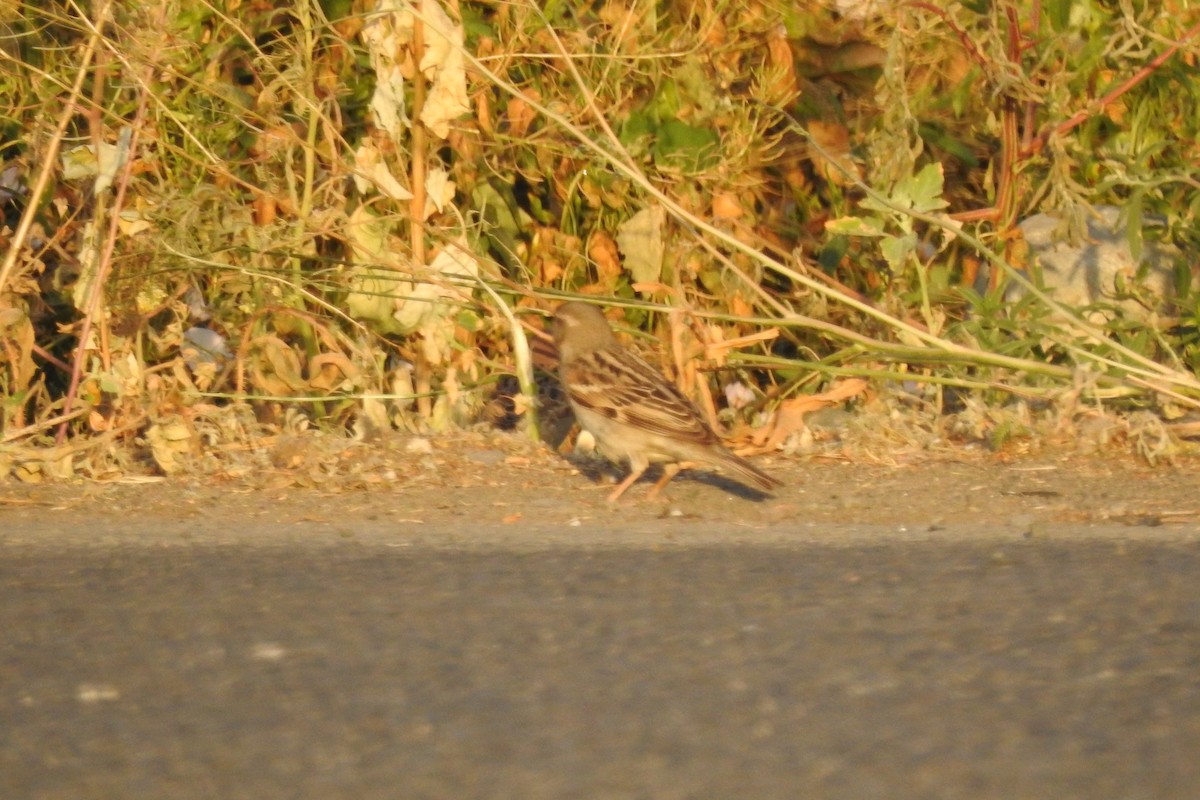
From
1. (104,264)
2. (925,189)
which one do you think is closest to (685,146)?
(925,189)

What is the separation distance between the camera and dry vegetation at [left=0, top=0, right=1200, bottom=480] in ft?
20.3

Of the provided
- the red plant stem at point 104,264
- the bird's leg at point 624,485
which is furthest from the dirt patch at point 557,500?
the red plant stem at point 104,264

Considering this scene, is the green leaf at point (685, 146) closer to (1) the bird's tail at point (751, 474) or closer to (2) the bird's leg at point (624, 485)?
(2) the bird's leg at point (624, 485)

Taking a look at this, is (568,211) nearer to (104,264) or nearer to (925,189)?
(925,189)

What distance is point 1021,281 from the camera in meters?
5.98

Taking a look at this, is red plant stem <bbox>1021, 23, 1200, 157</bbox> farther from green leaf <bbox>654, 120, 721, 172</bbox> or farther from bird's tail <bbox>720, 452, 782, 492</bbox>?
bird's tail <bbox>720, 452, 782, 492</bbox>

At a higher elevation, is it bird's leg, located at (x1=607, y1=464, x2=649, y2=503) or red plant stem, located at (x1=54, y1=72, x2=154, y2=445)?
red plant stem, located at (x1=54, y1=72, x2=154, y2=445)

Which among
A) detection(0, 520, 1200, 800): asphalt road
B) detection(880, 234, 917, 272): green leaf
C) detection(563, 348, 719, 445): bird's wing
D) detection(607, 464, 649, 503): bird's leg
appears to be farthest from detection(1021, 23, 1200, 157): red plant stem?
detection(0, 520, 1200, 800): asphalt road

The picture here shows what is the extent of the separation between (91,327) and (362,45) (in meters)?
1.66

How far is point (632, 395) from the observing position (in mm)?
6023

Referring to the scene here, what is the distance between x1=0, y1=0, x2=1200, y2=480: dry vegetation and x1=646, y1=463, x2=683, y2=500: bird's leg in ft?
1.23

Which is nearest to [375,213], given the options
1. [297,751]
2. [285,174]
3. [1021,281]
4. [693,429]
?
[285,174]

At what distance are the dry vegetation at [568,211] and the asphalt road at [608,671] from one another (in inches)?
68.6

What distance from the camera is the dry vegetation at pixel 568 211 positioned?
20.3ft
